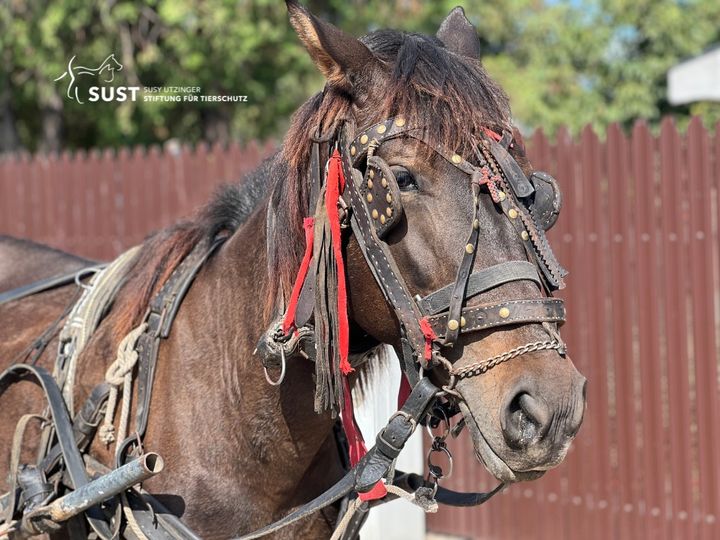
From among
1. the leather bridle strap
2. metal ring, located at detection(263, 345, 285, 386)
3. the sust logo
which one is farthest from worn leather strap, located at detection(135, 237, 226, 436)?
the sust logo

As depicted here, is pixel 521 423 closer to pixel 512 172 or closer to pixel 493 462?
pixel 493 462

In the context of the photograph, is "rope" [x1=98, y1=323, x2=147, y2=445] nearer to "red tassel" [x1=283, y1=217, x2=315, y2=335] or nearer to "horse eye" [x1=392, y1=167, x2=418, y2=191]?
"red tassel" [x1=283, y1=217, x2=315, y2=335]

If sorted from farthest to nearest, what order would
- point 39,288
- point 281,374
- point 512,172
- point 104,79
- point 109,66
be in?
point 104,79 < point 109,66 < point 39,288 < point 281,374 < point 512,172

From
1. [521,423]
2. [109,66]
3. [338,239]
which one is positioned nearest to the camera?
[521,423]

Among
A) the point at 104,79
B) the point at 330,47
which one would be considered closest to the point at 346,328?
the point at 330,47

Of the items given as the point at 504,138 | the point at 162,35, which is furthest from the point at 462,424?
the point at 162,35

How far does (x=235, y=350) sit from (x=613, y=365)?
3.11 metres

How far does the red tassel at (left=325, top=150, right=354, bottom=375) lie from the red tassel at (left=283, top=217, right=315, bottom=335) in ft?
0.24

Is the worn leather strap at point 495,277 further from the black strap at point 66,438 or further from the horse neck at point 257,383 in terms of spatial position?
the black strap at point 66,438

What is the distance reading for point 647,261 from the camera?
4781mm

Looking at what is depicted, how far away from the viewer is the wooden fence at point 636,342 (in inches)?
182

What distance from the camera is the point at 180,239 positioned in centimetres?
259

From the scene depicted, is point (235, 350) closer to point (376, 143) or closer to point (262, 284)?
point (262, 284)

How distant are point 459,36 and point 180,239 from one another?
3.20 feet
